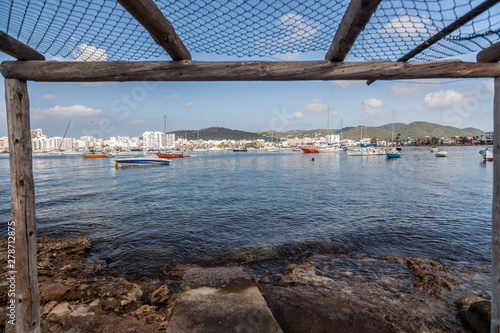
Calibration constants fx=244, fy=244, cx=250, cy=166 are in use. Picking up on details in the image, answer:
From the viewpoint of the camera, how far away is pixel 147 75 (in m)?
2.35

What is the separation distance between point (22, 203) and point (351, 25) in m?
3.39

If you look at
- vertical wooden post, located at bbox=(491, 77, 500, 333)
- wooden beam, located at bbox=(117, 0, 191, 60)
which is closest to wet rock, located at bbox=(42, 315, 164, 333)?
wooden beam, located at bbox=(117, 0, 191, 60)

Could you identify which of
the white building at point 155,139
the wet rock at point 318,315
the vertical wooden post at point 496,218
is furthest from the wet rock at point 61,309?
the white building at point 155,139

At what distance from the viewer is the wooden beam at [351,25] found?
1.80 meters

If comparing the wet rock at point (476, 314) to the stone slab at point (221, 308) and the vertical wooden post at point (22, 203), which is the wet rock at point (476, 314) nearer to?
the stone slab at point (221, 308)

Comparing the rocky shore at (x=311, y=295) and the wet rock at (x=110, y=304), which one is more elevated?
the wet rock at (x=110, y=304)

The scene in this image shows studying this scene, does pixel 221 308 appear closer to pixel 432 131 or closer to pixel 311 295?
pixel 311 295

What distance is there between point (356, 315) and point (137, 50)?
475 cm

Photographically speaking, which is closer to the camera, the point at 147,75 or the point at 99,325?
the point at 147,75

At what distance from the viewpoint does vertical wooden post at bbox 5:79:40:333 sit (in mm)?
2283

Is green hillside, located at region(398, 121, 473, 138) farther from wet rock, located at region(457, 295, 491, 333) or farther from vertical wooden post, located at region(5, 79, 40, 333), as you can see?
vertical wooden post, located at region(5, 79, 40, 333)

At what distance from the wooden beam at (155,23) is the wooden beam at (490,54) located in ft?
9.57

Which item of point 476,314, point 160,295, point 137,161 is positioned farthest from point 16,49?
point 137,161

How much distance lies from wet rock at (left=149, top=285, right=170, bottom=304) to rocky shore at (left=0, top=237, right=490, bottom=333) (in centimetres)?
2
